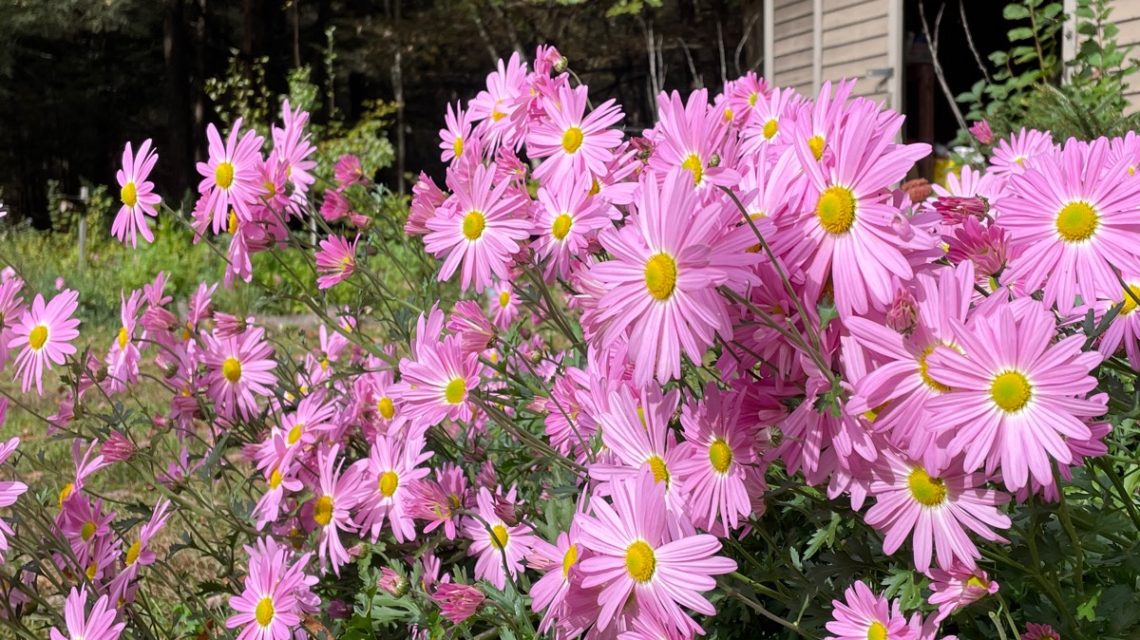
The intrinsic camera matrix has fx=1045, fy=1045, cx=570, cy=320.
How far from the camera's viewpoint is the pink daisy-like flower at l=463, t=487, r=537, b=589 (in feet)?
4.44

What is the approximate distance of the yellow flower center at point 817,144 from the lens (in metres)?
0.83

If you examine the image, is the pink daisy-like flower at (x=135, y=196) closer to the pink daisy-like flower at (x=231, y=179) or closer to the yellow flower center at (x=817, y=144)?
the pink daisy-like flower at (x=231, y=179)

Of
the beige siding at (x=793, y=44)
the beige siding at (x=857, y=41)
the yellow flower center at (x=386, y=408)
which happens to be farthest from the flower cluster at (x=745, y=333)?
the beige siding at (x=793, y=44)

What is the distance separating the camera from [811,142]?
0.83 meters

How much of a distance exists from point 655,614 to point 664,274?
299 mm

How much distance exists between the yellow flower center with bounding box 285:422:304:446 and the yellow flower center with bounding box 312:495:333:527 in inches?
4.4

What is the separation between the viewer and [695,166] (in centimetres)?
92

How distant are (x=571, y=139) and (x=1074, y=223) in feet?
1.73

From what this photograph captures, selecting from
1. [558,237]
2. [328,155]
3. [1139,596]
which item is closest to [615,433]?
[558,237]

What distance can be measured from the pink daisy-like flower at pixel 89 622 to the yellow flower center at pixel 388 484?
37 centimetres

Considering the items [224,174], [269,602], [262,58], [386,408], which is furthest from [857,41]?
[262,58]

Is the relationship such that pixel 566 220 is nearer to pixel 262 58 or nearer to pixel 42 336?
pixel 42 336

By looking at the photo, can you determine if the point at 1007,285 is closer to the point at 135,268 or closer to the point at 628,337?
the point at 628,337

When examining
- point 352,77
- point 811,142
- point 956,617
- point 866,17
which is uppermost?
point 352,77
